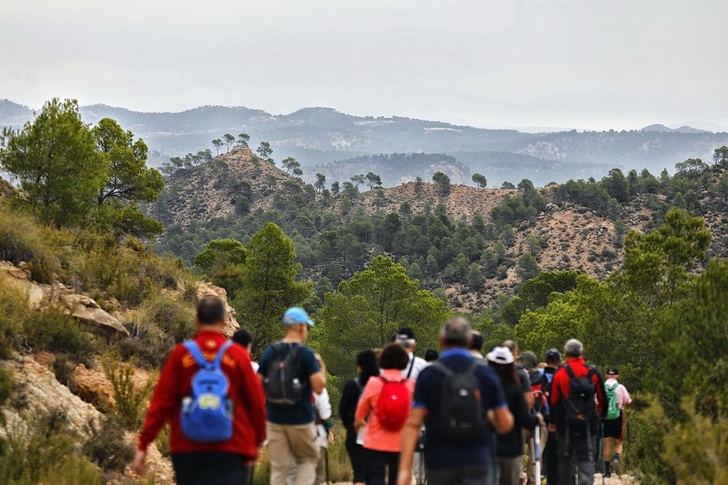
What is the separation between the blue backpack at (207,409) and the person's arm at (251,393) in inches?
6.1

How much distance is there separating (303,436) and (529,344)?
3047cm

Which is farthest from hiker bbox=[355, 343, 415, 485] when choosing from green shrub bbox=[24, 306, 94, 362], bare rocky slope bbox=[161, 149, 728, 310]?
bare rocky slope bbox=[161, 149, 728, 310]

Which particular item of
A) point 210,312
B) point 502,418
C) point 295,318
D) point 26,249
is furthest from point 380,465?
point 26,249

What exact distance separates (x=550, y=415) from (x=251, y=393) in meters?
4.88

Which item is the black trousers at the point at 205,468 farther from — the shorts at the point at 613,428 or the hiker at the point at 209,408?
the shorts at the point at 613,428

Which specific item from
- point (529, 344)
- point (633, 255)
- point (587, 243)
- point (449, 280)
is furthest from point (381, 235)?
point (633, 255)

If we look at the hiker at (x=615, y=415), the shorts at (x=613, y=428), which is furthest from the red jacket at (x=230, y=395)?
the shorts at (x=613, y=428)

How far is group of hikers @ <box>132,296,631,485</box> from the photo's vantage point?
443cm

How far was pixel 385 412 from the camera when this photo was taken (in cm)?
632

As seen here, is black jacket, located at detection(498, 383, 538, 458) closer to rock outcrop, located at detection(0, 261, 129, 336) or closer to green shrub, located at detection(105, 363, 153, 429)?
green shrub, located at detection(105, 363, 153, 429)

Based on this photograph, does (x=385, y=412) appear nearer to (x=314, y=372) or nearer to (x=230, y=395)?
(x=314, y=372)

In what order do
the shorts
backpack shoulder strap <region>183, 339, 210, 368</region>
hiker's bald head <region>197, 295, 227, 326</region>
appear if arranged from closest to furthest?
backpack shoulder strap <region>183, 339, 210, 368</region>, hiker's bald head <region>197, 295, 227, 326</region>, the shorts

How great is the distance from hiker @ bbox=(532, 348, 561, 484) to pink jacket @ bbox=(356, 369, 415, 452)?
274 centimetres

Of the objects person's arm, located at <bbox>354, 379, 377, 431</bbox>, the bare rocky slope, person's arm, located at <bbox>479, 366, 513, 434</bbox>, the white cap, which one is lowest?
the bare rocky slope
